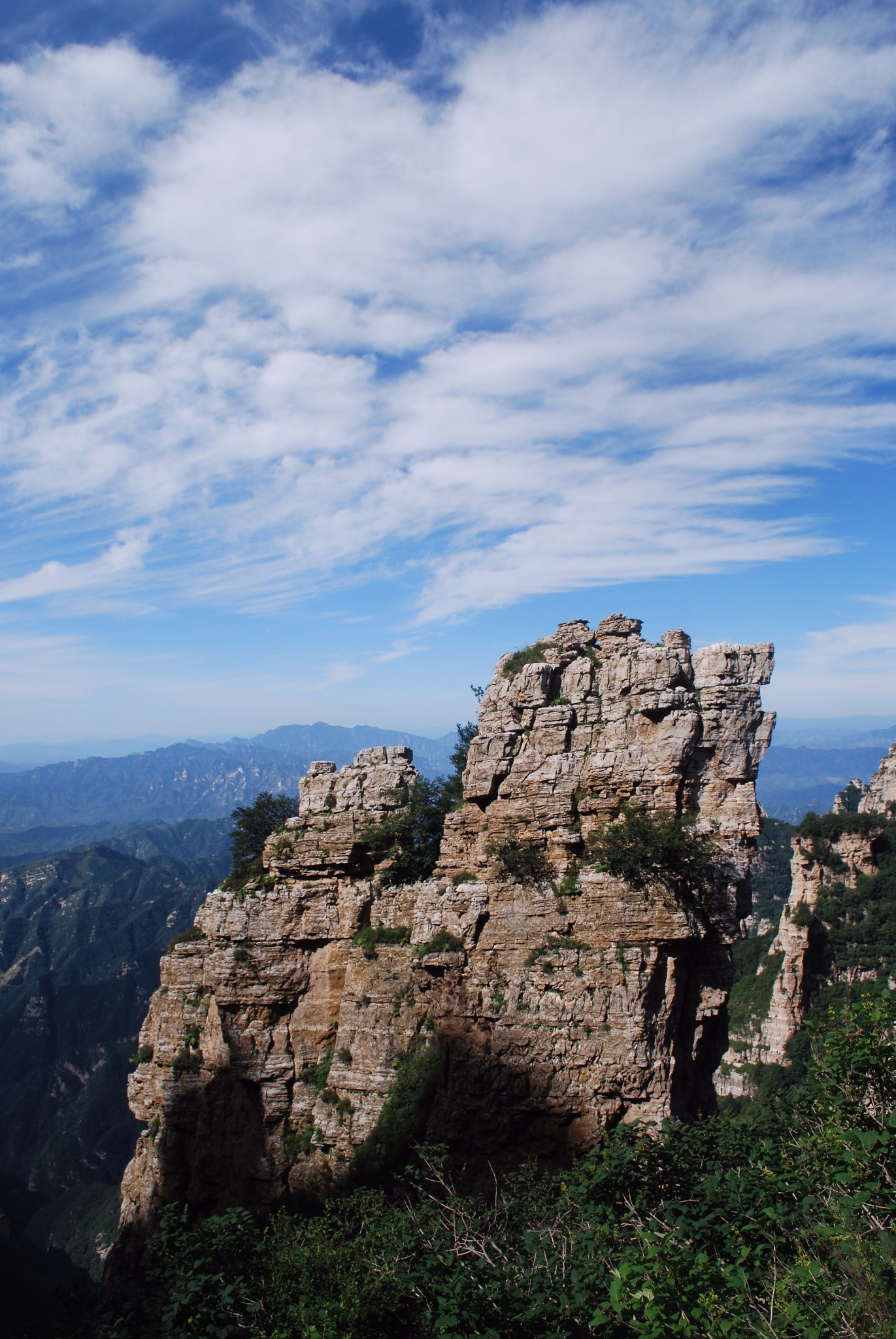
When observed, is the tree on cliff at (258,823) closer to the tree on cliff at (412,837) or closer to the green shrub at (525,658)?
the tree on cliff at (412,837)

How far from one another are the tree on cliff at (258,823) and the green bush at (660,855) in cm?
1678

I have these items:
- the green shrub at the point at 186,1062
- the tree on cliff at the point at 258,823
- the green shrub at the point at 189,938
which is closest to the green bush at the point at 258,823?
the tree on cliff at the point at 258,823

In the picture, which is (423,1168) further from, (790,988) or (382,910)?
(790,988)

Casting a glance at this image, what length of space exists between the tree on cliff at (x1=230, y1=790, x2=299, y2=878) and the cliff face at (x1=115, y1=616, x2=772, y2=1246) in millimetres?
7601

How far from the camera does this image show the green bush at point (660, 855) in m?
20.3

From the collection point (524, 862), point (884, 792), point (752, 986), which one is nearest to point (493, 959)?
point (524, 862)

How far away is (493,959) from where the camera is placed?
850 inches

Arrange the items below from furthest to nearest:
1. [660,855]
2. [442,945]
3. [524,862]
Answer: [442,945]
[524,862]
[660,855]

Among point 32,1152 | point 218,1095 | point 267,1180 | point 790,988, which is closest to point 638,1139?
point 267,1180

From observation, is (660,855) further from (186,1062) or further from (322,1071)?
(186,1062)

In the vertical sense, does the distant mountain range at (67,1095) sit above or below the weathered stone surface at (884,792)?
below

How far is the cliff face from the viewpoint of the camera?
20.2 m

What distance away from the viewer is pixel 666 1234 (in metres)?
10.8

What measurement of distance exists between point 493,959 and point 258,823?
16926 mm
